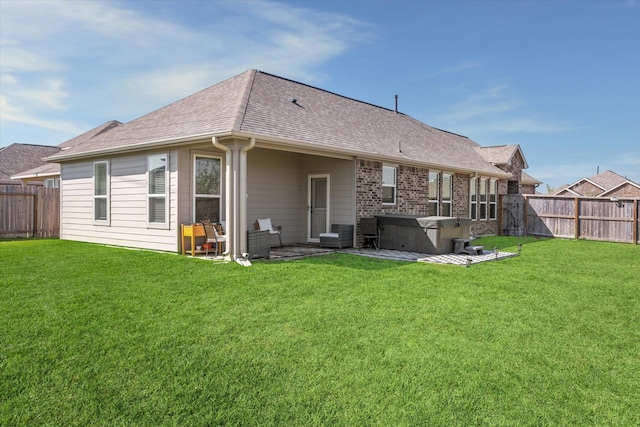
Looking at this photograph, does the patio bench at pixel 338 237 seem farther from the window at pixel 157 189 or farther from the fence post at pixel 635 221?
the fence post at pixel 635 221

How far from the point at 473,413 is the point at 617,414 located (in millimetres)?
1027

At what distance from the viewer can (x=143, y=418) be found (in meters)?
2.82

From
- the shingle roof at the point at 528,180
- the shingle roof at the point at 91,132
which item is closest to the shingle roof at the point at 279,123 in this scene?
the shingle roof at the point at 91,132

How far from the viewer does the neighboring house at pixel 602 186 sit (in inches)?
1523

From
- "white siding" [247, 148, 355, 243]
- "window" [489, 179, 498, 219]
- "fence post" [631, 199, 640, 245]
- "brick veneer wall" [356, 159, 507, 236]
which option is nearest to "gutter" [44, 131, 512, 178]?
"brick veneer wall" [356, 159, 507, 236]

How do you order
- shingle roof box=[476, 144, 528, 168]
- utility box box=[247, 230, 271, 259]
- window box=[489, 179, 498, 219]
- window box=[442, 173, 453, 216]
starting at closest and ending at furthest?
1. utility box box=[247, 230, 271, 259]
2. window box=[442, 173, 453, 216]
3. window box=[489, 179, 498, 219]
4. shingle roof box=[476, 144, 528, 168]

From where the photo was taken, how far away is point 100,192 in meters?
12.1

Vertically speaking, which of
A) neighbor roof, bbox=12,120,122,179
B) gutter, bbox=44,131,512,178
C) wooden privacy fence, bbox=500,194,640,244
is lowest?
wooden privacy fence, bbox=500,194,640,244

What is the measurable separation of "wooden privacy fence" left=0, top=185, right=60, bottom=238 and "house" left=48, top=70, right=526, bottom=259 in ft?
6.47

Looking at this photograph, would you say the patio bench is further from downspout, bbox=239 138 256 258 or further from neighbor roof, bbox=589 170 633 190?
neighbor roof, bbox=589 170 633 190

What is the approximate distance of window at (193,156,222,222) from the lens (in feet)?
33.4

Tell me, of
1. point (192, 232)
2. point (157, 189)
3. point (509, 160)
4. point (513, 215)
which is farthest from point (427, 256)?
point (509, 160)

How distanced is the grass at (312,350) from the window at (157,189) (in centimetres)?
318

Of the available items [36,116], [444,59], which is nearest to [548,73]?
[444,59]
